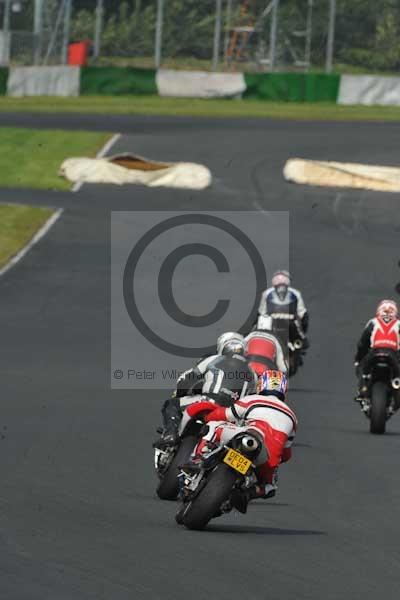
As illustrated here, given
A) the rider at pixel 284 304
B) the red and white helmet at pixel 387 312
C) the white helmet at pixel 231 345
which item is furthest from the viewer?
the rider at pixel 284 304

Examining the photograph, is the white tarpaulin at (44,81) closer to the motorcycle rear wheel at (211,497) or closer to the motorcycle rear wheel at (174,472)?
the motorcycle rear wheel at (174,472)

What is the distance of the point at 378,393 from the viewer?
18.5m

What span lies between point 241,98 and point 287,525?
58.1 meters

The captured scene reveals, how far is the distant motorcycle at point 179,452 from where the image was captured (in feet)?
41.9

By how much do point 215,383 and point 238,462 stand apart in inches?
89.1

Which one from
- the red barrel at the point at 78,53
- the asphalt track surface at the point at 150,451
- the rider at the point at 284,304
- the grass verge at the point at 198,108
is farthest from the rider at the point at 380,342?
the red barrel at the point at 78,53

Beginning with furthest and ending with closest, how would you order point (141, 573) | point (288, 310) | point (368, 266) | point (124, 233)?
point (124, 233)
point (368, 266)
point (288, 310)
point (141, 573)

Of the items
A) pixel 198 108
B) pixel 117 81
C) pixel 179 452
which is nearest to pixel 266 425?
pixel 179 452

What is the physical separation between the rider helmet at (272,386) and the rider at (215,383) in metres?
1.19

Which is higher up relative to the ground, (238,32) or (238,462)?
(238,462)

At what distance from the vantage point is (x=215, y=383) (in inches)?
519

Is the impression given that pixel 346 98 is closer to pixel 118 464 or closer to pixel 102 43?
pixel 102 43

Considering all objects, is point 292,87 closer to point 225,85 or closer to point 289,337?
point 225,85

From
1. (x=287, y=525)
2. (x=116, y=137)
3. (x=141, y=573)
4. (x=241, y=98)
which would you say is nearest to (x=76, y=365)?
(x=287, y=525)
